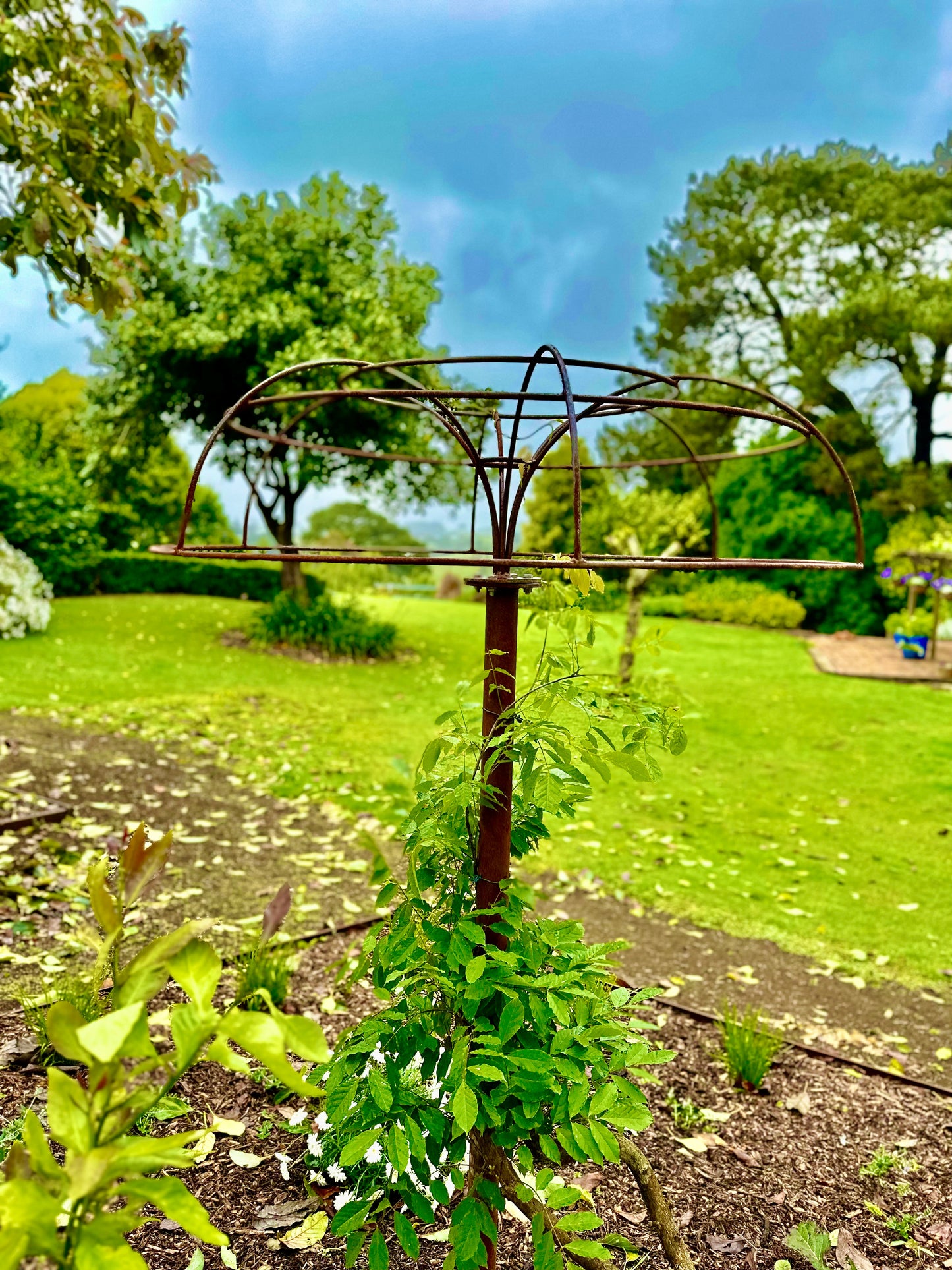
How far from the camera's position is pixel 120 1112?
31.8 inches

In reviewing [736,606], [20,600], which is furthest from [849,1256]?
[736,606]

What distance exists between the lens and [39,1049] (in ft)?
7.09

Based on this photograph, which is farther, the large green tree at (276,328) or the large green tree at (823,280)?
the large green tree at (823,280)

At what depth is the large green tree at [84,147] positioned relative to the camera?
289 centimetres

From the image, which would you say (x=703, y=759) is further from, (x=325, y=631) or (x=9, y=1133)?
(x=9, y=1133)

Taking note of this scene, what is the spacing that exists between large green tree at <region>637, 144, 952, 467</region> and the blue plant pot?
221 inches

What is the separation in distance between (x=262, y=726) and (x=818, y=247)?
16.6m

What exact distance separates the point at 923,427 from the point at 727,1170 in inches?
668

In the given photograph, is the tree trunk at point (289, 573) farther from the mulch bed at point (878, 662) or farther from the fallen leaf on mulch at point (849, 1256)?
the fallen leaf on mulch at point (849, 1256)

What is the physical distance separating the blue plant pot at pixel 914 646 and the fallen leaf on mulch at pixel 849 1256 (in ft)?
33.7

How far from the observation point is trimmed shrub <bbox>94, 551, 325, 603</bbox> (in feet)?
46.0

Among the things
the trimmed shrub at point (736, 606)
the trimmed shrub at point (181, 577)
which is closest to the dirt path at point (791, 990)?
the trimmed shrub at point (181, 577)

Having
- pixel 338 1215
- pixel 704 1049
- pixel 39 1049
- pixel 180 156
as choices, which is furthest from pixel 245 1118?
pixel 180 156

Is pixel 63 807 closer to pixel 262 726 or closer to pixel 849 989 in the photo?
pixel 262 726
